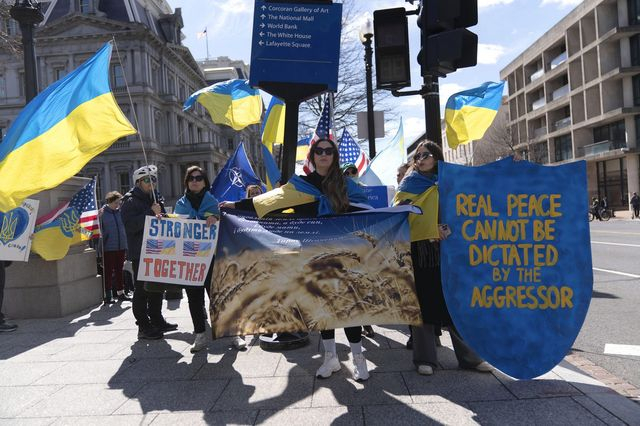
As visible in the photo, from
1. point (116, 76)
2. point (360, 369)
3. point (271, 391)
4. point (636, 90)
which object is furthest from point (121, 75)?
point (360, 369)

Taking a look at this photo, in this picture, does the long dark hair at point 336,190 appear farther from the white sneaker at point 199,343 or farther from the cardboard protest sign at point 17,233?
the cardboard protest sign at point 17,233

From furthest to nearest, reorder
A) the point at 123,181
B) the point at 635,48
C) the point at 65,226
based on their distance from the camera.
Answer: the point at 123,181 < the point at 635,48 < the point at 65,226

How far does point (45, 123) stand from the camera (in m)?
4.60

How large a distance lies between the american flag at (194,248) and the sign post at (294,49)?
1.21 meters

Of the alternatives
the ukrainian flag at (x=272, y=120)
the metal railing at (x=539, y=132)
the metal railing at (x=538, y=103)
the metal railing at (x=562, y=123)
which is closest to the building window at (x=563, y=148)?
the metal railing at (x=562, y=123)

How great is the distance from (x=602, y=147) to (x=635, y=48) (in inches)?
311

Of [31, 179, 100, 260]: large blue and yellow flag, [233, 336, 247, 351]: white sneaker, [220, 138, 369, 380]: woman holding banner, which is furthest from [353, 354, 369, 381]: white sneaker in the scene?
[31, 179, 100, 260]: large blue and yellow flag

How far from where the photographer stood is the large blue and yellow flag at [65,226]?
7.11 m

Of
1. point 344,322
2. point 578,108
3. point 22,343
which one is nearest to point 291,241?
point 344,322

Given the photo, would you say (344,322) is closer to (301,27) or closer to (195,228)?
(195,228)

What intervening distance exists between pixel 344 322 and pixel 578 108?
48.2m

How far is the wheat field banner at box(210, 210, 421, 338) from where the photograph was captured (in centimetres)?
404

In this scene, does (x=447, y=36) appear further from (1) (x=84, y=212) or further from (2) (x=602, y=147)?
(2) (x=602, y=147)

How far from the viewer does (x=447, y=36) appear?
5.01 metres
